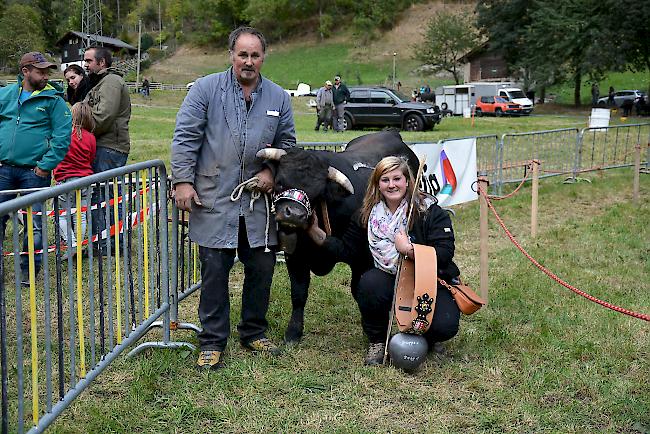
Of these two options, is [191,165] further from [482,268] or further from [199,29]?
[199,29]

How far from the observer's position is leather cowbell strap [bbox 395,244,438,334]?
4402 mm

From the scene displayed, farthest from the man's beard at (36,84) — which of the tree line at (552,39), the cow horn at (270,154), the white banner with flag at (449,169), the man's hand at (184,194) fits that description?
the tree line at (552,39)

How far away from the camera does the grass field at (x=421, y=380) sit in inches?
154

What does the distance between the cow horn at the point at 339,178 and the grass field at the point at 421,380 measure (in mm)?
1156

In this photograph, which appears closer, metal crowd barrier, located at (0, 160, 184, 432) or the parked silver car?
metal crowd barrier, located at (0, 160, 184, 432)

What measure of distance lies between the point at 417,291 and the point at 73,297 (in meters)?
1.99

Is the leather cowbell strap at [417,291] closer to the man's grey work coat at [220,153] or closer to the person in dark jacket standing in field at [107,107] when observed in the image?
the man's grey work coat at [220,153]

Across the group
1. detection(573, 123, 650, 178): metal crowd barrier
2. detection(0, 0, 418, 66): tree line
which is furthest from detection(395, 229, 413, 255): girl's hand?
detection(0, 0, 418, 66): tree line

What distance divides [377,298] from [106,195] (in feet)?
5.98

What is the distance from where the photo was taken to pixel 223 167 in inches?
181

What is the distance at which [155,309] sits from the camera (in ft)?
16.3

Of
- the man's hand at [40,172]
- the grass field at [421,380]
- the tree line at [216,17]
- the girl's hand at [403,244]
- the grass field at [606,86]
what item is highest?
the tree line at [216,17]

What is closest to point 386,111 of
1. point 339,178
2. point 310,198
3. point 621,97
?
point 339,178

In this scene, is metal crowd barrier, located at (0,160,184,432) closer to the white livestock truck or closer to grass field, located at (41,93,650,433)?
grass field, located at (41,93,650,433)
